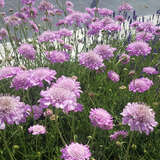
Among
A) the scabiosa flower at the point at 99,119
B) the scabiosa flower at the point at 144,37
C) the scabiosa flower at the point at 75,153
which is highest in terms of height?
the scabiosa flower at the point at 144,37

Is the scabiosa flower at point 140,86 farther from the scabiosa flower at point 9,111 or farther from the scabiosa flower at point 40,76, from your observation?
the scabiosa flower at point 9,111

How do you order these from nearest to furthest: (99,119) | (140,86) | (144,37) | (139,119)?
(139,119), (99,119), (140,86), (144,37)

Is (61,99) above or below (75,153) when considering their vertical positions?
above

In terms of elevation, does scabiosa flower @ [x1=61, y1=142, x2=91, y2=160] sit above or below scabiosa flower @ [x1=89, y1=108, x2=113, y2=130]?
below

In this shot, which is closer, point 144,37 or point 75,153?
point 75,153

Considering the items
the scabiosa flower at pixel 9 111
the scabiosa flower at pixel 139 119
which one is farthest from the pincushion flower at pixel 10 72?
the scabiosa flower at pixel 139 119

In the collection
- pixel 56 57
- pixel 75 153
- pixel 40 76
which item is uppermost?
pixel 40 76

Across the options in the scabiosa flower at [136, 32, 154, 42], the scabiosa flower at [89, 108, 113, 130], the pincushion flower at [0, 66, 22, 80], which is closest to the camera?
the scabiosa flower at [89, 108, 113, 130]

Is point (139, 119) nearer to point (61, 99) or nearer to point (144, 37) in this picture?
point (61, 99)

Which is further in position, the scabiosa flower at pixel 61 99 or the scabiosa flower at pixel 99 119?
the scabiosa flower at pixel 99 119

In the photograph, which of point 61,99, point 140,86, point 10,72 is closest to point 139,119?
point 61,99

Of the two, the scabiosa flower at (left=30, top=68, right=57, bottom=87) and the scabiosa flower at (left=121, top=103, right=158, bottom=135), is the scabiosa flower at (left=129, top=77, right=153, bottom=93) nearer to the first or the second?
the scabiosa flower at (left=121, top=103, right=158, bottom=135)

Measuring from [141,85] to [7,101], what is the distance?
927 millimetres

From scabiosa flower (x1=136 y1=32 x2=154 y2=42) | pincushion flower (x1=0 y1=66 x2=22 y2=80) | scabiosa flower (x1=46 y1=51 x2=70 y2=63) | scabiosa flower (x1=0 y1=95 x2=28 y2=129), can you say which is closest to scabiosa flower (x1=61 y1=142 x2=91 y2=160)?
scabiosa flower (x1=0 y1=95 x2=28 y2=129)
